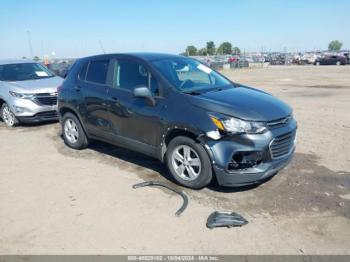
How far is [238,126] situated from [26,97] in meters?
6.36

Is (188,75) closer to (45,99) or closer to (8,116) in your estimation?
(45,99)

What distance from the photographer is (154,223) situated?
386 centimetres

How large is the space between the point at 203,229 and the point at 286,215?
3.29 ft

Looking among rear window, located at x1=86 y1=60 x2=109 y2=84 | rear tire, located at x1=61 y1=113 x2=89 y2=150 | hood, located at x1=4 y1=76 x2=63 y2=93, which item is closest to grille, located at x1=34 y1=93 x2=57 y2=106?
hood, located at x1=4 y1=76 x2=63 y2=93

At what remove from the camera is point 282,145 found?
4449 mm

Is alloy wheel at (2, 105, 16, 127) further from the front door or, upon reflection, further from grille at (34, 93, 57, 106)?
the front door

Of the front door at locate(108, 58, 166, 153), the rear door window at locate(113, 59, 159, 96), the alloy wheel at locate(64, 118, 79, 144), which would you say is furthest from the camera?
the alloy wheel at locate(64, 118, 79, 144)

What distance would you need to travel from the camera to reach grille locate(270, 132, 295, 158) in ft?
14.1

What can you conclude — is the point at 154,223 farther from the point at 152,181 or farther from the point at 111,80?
the point at 111,80

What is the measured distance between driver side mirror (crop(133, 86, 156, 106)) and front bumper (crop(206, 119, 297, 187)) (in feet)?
3.63

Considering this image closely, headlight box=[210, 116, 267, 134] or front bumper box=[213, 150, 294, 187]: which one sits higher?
headlight box=[210, 116, 267, 134]

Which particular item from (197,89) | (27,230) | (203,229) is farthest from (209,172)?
(27,230)

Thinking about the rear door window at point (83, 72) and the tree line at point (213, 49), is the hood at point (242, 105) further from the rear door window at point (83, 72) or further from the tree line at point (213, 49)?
the tree line at point (213, 49)

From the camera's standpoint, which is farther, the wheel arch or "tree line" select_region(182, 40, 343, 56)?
"tree line" select_region(182, 40, 343, 56)
